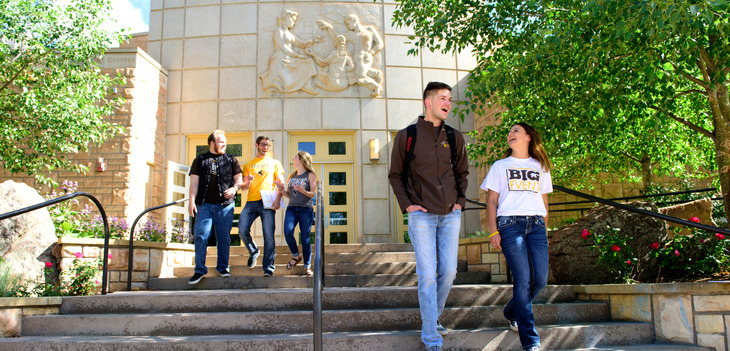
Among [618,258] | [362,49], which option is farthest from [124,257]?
[362,49]

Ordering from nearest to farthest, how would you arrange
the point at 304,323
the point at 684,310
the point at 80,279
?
1. the point at 684,310
2. the point at 304,323
3. the point at 80,279

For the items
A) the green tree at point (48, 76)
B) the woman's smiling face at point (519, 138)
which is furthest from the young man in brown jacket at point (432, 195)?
the green tree at point (48, 76)

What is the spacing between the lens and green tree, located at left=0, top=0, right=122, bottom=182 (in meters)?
7.68

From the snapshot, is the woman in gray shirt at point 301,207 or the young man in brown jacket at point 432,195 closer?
the young man in brown jacket at point 432,195

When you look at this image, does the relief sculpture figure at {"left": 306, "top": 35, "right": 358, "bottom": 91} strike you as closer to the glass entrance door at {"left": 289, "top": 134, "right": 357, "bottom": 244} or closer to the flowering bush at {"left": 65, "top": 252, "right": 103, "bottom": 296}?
the glass entrance door at {"left": 289, "top": 134, "right": 357, "bottom": 244}

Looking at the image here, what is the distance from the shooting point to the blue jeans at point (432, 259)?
3.38m

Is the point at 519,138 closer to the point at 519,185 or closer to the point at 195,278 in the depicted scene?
the point at 519,185

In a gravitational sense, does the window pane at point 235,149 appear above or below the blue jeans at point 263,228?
above

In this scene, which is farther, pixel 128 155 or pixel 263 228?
pixel 128 155

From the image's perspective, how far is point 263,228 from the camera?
19.6 feet

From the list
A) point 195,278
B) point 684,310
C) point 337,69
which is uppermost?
point 337,69

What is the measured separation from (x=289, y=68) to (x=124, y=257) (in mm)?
5923

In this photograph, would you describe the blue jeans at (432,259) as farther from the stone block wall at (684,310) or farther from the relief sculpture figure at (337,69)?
the relief sculpture figure at (337,69)

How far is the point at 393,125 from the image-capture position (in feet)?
36.3
